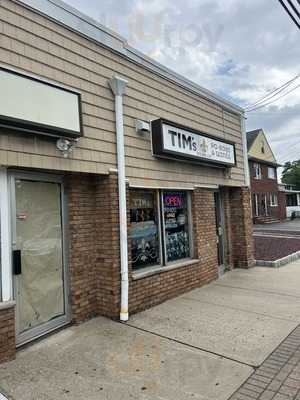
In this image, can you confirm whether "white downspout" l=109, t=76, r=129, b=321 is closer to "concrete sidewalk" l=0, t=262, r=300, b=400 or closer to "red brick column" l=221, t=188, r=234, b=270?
"concrete sidewalk" l=0, t=262, r=300, b=400

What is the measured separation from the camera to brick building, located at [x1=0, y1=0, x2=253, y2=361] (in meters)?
4.25

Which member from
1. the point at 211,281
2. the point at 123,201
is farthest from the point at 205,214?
the point at 123,201

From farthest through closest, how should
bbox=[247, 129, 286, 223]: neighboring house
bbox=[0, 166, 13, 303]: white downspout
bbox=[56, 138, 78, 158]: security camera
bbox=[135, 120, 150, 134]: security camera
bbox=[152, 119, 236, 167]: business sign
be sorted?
bbox=[247, 129, 286, 223]: neighboring house → bbox=[152, 119, 236, 167]: business sign → bbox=[135, 120, 150, 134]: security camera → bbox=[56, 138, 78, 158]: security camera → bbox=[0, 166, 13, 303]: white downspout

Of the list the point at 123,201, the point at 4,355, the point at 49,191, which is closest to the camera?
the point at 4,355

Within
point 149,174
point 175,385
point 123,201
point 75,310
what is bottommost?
point 175,385

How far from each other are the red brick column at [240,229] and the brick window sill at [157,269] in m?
2.57

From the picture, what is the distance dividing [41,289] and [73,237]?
2.85 ft

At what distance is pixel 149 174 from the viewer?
6.27m

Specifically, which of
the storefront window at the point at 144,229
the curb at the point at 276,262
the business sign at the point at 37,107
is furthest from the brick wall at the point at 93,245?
the curb at the point at 276,262

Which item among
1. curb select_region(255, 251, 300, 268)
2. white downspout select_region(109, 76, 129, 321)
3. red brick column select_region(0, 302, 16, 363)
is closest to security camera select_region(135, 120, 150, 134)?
white downspout select_region(109, 76, 129, 321)

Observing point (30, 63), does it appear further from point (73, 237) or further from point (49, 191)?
point (73, 237)

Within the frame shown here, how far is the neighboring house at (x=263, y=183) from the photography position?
2930cm

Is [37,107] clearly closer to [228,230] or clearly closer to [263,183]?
[228,230]

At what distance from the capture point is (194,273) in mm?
7262
